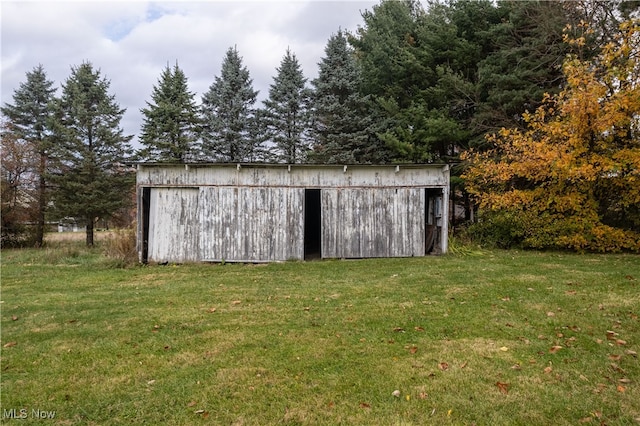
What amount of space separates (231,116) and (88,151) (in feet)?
27.9

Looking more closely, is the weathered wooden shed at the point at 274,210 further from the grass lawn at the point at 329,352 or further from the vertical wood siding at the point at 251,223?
the grass lawn at the point at 329,352

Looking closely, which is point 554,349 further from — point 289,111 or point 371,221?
point 289,111

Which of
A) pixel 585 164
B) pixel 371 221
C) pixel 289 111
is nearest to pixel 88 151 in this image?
pixel 289 111

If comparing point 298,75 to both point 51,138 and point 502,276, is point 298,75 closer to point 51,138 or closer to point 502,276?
point 51,138

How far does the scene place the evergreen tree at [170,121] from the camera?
22.5 metres

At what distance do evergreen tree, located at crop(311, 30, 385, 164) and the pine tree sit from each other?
2.37 metres

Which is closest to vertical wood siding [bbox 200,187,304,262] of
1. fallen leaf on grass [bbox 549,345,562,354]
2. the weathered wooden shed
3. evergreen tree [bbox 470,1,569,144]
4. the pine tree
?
the weathered wooden shed

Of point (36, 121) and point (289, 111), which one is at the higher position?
point (289, 111)

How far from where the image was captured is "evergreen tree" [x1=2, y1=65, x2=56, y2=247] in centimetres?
1875

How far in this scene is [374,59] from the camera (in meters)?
18.6

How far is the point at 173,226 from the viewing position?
10898 millimetres

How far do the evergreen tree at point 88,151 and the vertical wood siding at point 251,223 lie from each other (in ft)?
36.9

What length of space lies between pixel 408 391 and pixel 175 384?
218cm

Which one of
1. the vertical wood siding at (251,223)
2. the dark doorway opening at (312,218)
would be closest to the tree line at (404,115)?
the vertical wood siding at (251,223)
